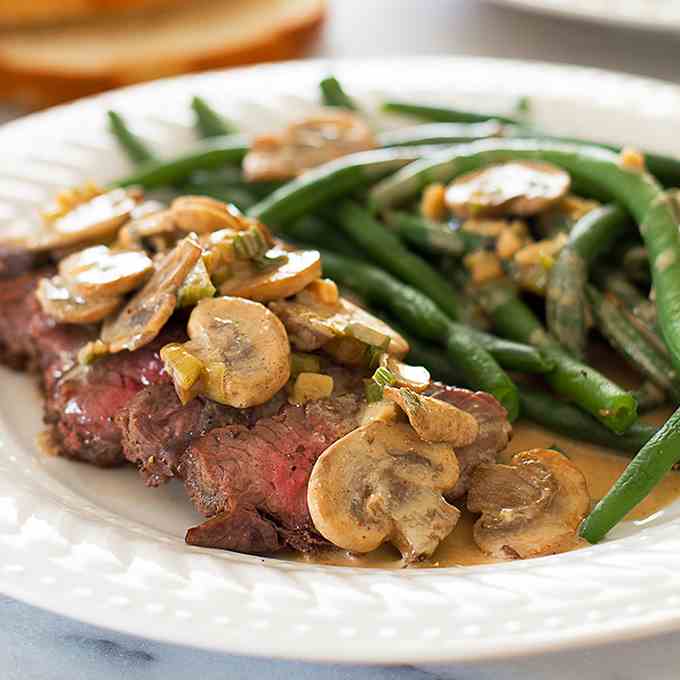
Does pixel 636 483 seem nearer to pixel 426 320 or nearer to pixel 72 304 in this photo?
pixel 426 320

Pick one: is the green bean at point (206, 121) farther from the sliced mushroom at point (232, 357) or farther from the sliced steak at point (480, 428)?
the sliced steak at point (480, 428)

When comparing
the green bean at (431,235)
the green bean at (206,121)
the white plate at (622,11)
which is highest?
the white plate at (622,11)

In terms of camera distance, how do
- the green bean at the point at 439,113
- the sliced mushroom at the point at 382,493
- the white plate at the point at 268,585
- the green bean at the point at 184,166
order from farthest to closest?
1. the green bean at the point at 439,113
2. the green bean at the point at 184,166
3. the sliced mushroom at the point at 382,493
4. the white plate at the point at 268,585

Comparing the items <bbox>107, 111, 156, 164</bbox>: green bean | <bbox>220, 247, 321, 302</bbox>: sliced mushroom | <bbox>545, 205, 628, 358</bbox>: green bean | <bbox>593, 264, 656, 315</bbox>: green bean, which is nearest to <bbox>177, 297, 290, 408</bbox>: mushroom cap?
<bbox>220, 247, 321, 302</bbox>: sliced mushroom

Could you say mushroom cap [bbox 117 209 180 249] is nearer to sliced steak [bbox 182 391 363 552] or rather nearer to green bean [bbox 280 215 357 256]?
green bean [bbox 280 215 357 256]

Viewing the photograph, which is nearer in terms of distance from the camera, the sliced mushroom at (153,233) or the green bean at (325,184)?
the sliced mushroom at (153,233)

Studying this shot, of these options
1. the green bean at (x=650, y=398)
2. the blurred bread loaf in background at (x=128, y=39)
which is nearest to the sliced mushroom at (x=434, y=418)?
the green bean at (x=650, y=398)
